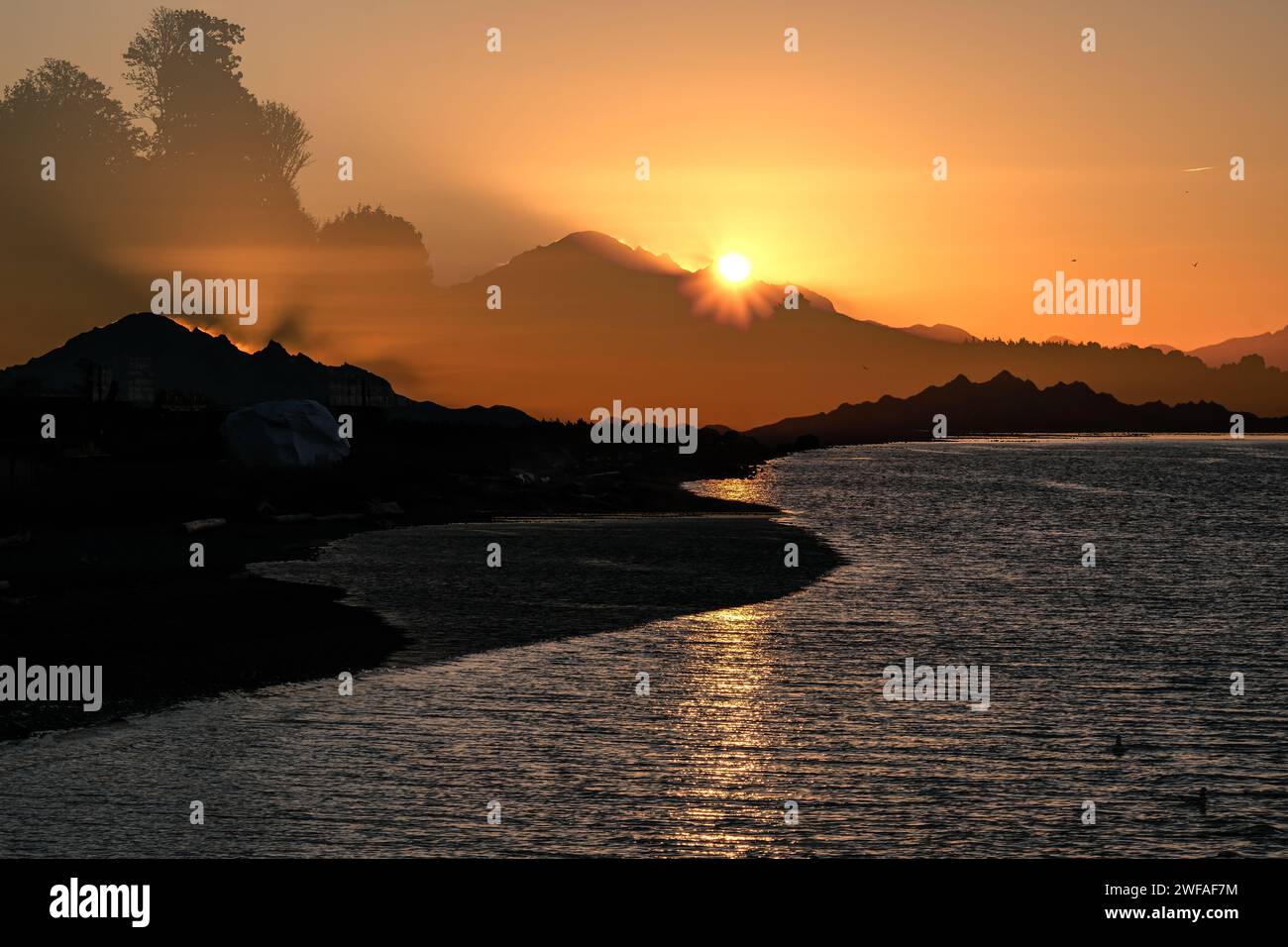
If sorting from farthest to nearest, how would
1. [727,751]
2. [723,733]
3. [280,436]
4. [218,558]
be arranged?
[280,436], [218,558], [723,733], [727,751]

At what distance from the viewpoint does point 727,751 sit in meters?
20.0

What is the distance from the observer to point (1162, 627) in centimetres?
3550

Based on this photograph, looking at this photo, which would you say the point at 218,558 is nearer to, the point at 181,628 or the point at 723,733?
the point at 181,628

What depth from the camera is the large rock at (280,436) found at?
85062 millimetres

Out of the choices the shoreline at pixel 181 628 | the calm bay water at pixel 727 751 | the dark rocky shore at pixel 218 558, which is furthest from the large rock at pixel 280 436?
the calm bay water at pixel 727 751

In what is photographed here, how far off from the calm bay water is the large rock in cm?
5037

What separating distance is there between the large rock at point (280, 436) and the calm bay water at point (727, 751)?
50.4 metres

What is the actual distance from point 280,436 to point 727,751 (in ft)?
235

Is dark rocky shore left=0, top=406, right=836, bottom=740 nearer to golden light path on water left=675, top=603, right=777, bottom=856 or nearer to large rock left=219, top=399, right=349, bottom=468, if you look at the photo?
large rock left=219, top=399, right=349, bottom=468

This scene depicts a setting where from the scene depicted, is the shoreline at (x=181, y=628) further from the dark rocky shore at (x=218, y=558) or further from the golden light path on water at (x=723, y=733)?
the golden light path on water at (x=723, y=733)

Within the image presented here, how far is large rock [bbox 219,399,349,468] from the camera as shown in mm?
85062

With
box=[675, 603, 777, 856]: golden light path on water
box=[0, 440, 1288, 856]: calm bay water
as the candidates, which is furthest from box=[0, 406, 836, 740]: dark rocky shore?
box=[675, 603, 777, 856]: golden light path on water

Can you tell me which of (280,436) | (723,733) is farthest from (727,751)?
(280,436)
